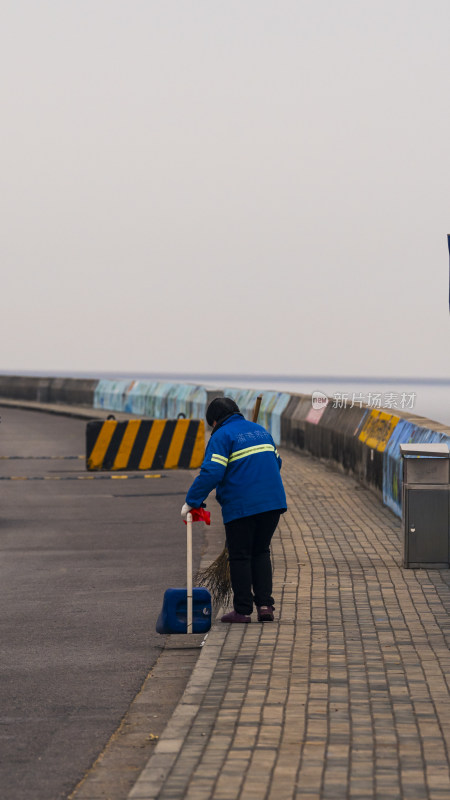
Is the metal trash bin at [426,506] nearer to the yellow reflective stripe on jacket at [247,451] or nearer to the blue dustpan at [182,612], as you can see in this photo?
the yellow reflective stripe on jacket at [247,451]

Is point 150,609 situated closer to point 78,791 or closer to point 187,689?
point 187,689

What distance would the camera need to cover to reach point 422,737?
6066 millimetres

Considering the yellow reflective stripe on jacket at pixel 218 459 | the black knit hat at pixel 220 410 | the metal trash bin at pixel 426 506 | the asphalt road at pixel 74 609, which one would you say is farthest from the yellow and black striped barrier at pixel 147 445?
the yellow reflective stripe on jacket at pixel 218 459

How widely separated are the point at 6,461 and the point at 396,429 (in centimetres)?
903

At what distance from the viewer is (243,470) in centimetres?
897

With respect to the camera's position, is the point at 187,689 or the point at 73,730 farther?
the point at 187,689

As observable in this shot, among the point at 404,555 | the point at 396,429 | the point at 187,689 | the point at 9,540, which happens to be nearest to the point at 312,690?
the point at 187,689

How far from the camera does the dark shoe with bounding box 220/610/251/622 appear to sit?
8984 mm

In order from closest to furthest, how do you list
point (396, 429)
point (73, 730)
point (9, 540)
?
point (73, 730) → point (9, 540) → point (396, 429)

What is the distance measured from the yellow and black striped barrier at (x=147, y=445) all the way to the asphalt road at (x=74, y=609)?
4.61ft

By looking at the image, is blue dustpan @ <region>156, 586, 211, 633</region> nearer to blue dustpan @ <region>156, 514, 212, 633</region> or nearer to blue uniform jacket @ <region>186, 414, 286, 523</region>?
blue dustpan @ <region>156, 514, 212, 633</region>

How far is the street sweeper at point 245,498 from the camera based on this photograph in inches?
352

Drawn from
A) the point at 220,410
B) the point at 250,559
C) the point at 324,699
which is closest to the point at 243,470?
the point at 220,410

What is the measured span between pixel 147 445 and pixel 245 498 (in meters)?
12.5
